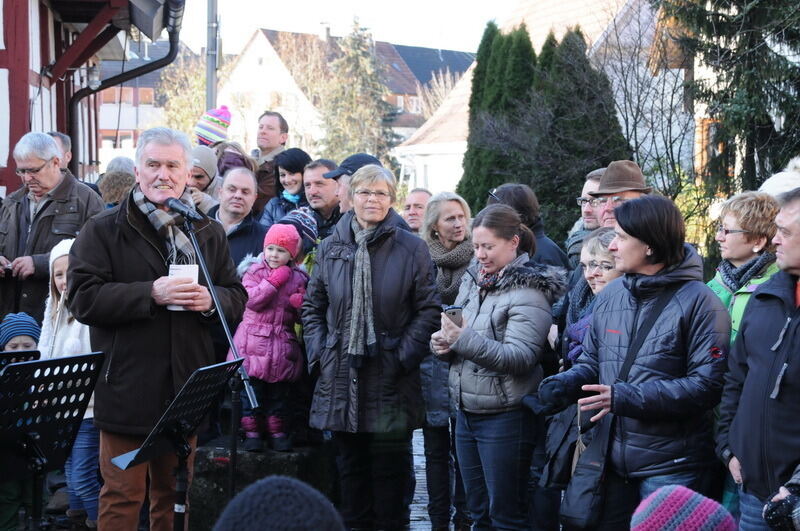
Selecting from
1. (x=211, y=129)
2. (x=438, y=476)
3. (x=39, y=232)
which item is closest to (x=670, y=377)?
(x=438, y=476)

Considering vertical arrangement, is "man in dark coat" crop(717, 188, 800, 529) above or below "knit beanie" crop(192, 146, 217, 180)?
below

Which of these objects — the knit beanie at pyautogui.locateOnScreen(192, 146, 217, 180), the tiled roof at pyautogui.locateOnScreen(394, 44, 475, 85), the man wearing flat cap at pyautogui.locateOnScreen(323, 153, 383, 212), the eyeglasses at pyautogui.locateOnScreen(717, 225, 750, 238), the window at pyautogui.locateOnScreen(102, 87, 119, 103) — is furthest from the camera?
the tiled roof at pyautogui.locateOnScreen(394, 44, 475, 85)

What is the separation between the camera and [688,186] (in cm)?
1716

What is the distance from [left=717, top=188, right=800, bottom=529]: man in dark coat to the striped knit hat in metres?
1.43

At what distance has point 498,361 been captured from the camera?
17.4 ft

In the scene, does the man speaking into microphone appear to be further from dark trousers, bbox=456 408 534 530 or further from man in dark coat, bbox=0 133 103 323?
man in dark coat, bbox=0 133 103 323

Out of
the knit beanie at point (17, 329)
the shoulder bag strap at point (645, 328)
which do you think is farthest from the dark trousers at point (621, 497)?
the knit beanie at point (17, 329)

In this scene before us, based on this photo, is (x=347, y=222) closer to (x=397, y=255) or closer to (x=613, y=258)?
(x=397, y=255)

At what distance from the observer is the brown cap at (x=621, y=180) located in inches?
243

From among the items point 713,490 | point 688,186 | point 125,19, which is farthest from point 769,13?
point 713,490

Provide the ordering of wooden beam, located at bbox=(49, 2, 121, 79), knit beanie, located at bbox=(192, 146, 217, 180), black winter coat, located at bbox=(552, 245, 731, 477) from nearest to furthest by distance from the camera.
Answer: black winter coat, located at bbox=(552, 245, 731, 477) → knit beanie, located at bbox=(192, 146, 217, 180) → wooden beam, located at bbox=(49, 2, 121, 79)

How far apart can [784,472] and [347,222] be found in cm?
316

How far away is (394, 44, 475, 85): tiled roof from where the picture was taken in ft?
274

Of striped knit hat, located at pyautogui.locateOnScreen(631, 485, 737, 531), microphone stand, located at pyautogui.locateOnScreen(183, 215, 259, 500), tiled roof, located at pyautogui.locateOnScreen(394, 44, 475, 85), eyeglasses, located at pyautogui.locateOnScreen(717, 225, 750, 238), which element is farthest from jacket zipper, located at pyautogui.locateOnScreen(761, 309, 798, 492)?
tiled roof, located at pyautogui.locateOnScreen(394, 44, 475, 85)
